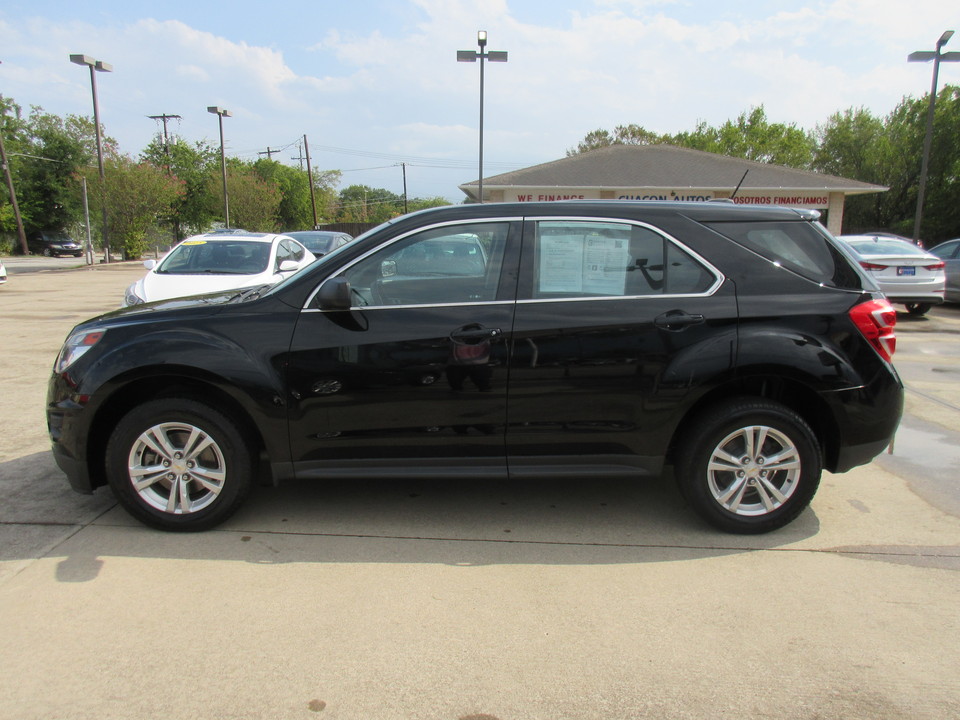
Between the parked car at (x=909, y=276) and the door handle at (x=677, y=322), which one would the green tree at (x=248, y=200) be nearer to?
the parked car at (x=909, y=276)

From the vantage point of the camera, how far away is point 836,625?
2.97m

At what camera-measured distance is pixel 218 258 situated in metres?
9.54

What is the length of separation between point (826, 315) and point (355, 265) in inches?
101

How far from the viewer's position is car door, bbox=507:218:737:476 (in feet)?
11.9

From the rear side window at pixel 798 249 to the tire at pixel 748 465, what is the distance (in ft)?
2.54

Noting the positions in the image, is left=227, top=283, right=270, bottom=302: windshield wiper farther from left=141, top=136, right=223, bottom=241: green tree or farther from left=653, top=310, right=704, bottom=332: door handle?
left=141, top=136, right=223, bottom=241: green tree

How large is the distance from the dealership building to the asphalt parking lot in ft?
70.9

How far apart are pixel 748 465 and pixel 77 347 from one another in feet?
12.4

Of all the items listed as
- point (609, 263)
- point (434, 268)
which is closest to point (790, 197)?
point (609, 263)

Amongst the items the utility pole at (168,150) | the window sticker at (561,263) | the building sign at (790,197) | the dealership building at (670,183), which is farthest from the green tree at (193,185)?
the window sticker at (561,263)

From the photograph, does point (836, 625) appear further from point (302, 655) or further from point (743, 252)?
point (302, 655)

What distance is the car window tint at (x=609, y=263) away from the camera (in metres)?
3.73

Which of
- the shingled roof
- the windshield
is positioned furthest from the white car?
the shingled roof

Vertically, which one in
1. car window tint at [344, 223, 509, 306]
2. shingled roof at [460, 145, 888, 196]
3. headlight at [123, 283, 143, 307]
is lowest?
headlight at [123, 283, 143, 307]
